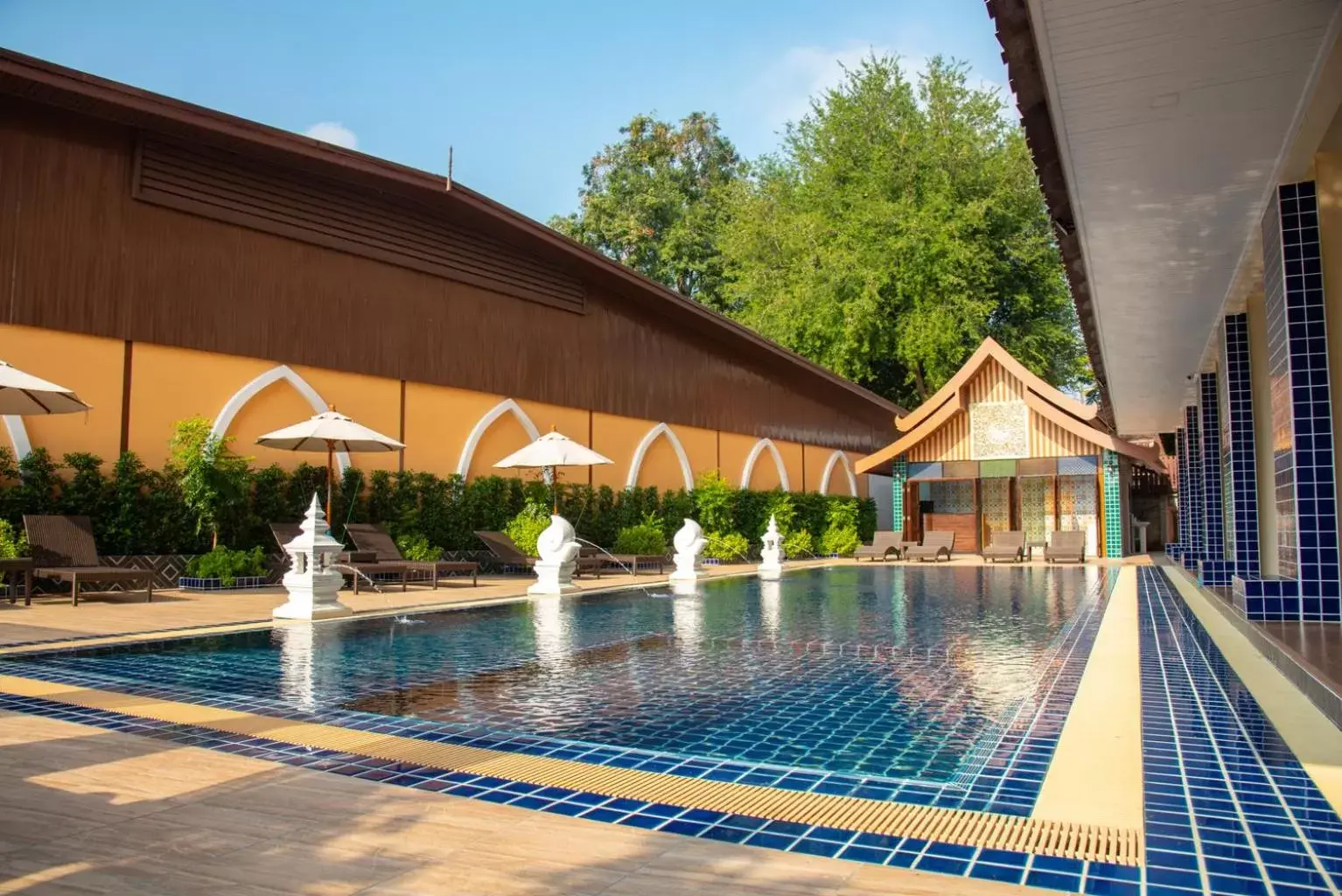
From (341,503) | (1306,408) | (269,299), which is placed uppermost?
(269,299)

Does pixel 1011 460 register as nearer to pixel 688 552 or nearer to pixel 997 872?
pixel 688 552

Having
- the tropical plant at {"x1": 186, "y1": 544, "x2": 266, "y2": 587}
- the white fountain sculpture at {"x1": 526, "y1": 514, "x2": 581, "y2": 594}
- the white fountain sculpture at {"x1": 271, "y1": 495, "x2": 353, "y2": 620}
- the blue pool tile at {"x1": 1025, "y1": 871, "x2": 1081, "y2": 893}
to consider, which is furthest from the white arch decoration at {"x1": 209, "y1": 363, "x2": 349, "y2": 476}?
the blue pool tile at {"x1": 1025, "y1": 871, "x2": 1081, "y2": 893}

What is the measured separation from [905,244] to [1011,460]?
10.5 metres

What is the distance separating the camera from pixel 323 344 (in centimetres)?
1370

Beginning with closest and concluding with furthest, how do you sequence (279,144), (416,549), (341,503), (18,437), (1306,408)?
(1306,408)
(18,437)
(279,144)
(341,503)
(416,549)

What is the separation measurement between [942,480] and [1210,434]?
12.3m

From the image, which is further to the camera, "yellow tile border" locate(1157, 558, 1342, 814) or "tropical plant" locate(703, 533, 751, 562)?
"tropical plant" locate(703, 533, 751, 562)

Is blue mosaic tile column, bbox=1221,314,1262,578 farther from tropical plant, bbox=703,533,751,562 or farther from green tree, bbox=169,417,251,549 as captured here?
tropical plant, bbox=703,533,751,562

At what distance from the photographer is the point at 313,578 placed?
29.3ft

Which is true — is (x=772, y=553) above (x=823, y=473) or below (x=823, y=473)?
below

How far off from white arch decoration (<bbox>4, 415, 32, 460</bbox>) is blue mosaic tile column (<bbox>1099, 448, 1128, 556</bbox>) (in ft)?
67.8

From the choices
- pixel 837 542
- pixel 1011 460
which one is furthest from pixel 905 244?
pixel 837 542

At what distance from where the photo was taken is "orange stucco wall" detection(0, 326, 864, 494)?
11102 mm

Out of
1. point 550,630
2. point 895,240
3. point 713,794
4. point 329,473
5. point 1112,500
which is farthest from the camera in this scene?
point 895,240
